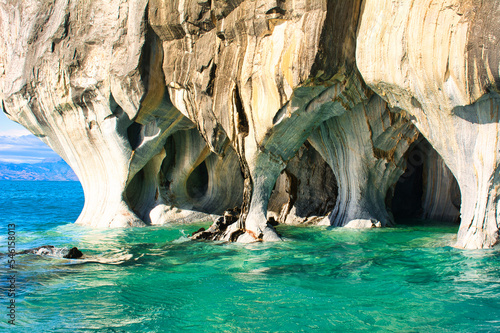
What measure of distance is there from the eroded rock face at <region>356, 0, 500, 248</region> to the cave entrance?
3.90 m

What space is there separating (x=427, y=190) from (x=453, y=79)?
6.20 meters

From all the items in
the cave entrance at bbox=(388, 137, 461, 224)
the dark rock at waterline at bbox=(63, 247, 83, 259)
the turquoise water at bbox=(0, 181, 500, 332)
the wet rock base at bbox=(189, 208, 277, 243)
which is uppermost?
the cave entrance at bbox=(388, 137, 461, 224)

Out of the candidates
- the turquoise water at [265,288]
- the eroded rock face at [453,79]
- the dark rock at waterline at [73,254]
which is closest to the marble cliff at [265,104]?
the eroded rock face at [453,79]

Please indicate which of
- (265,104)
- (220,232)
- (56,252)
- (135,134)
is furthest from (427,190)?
(56,252)

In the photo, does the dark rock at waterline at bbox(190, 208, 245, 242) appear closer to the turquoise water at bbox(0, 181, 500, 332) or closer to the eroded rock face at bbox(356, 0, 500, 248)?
the turquoise water at bbox(0, 181, 500, 332)

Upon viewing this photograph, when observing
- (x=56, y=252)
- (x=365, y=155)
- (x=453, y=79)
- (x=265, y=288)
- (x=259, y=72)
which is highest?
(x=259, y=72)

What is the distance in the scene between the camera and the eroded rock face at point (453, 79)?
19.4 feet

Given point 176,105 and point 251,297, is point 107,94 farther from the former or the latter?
point 251,297

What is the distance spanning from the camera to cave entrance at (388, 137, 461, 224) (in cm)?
1123

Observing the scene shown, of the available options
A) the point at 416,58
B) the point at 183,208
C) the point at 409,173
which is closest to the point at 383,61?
the point at 416,58

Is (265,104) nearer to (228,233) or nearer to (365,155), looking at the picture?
(228,233)

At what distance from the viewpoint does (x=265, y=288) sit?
5.31 metres

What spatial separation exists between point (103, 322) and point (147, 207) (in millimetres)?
8393

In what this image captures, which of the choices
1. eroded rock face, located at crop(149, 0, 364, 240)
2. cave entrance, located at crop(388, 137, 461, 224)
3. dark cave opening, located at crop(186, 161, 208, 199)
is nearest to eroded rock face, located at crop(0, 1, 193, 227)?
eroded rock face, located at crop(149, 0, 364, 240)
